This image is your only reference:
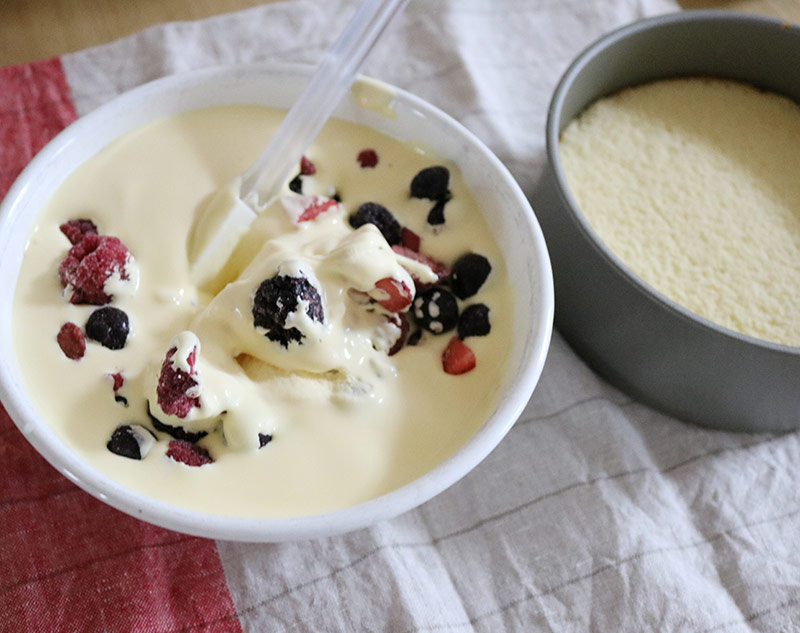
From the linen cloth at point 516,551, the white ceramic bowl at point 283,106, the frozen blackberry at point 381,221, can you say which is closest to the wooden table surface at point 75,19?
the linen cloth at point 516,551

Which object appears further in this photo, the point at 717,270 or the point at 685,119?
the point at 685,119

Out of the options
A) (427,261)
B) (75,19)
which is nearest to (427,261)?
(427,261)

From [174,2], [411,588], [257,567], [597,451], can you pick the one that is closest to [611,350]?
[597,451]

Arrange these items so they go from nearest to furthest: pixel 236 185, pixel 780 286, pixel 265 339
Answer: pixel 265 339 < pixel 236 185 < pixel 780 286

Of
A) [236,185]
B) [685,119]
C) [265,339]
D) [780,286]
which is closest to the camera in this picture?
[265,339]

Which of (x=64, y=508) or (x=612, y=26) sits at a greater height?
(x=612, y=26)

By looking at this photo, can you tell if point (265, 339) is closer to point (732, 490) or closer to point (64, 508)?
point (64, 508)

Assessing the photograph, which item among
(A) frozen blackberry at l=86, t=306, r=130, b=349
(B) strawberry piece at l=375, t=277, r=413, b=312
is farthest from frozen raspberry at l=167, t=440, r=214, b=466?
(B) strawberry piece at l=375, t=277, r=413, b=312

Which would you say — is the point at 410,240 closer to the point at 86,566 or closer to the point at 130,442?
the point at 130,442
